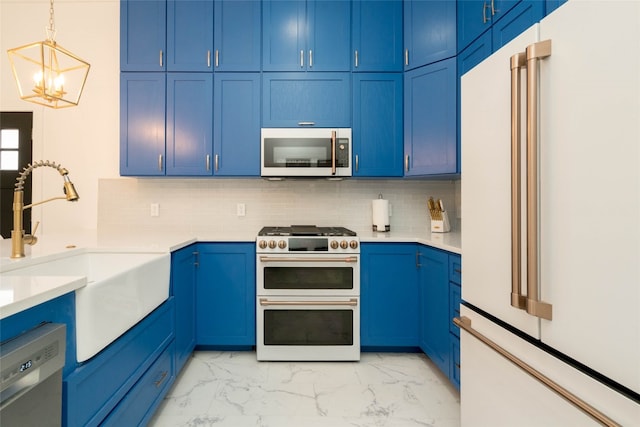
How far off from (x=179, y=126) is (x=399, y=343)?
8.29ft

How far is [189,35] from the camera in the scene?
2773mm

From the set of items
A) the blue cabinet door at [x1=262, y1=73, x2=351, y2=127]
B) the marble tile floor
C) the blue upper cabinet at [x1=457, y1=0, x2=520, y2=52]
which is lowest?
the marble tile floor

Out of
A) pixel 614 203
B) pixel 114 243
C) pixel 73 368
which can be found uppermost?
pixel 614 203

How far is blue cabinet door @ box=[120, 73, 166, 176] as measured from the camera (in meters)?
2.78

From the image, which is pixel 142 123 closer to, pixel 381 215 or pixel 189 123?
pixel 189 123

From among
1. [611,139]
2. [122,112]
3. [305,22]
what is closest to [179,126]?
[122,112]

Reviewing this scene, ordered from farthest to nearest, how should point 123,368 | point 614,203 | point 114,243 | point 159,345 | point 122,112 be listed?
1. point 122,112
2. point 114,243
3. point 159,345
4. point 123,368
5. point 614,203

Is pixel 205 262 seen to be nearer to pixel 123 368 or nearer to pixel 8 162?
pixel 123 368

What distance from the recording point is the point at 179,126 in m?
2.80

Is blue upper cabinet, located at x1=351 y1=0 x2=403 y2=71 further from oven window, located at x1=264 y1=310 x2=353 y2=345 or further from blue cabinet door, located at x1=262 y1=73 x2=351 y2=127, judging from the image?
oven window, located at x1=264 y1=310 x2=353 y2=345

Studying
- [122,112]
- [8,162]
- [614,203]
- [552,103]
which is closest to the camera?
[614,203]

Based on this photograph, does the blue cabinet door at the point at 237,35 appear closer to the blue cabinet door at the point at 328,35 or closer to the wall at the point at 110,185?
the blue cabinet door at the point at 328,35

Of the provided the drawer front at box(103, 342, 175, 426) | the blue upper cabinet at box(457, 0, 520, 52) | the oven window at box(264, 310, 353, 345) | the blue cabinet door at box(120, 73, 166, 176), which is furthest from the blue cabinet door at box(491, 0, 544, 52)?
the drawer front at box(103, 342, 175, 426)

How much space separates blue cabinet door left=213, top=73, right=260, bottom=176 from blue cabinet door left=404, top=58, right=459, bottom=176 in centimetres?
128
